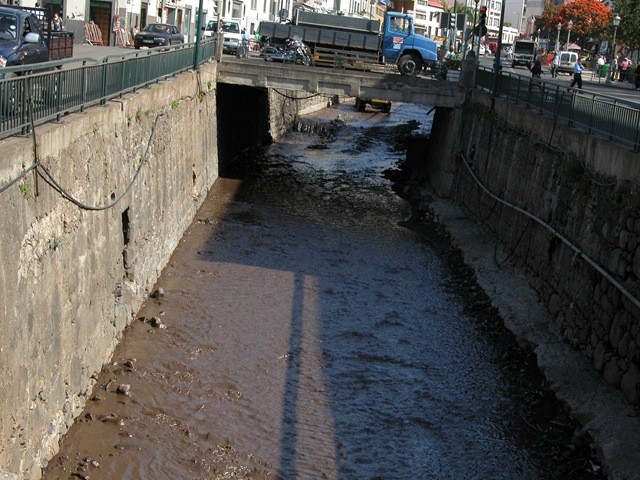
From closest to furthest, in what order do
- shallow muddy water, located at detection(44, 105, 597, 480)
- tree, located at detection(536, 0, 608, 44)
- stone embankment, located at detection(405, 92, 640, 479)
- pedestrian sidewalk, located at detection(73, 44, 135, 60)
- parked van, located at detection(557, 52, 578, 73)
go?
shallow muddy water, located at detection(44, 105, 597, 480) → stone embankment, located at detection(405, 92, 640, 479) → pedestrian sidewalk, located at detection(73, 44, 135, 60) → parked van, located at detection(557, 52, 578, 73) → tree, located at detection(536, 0, 608, 44)

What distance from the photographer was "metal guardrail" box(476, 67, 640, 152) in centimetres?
1530

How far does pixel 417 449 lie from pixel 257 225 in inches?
498

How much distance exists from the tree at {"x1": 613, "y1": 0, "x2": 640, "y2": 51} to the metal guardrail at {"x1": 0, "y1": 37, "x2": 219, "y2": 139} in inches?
1641

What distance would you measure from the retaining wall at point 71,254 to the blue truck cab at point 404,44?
18187 millimetres

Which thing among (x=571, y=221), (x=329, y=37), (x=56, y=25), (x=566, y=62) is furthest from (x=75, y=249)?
(x=566, y=62)

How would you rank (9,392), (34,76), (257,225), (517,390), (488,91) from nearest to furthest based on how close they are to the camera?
(9,392) → (34,76) → (517,390) → (257,225) → (488,91)

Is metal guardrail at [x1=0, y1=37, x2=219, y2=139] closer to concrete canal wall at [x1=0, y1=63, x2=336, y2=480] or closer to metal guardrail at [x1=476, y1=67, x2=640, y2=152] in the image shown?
concrete canal wall at [x1=0, y1=63, x2=336, y2=480]

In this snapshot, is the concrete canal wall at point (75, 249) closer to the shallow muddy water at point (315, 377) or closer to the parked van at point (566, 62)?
the shallow muddy water at point (315, 377)

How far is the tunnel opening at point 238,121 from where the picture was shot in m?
31.4

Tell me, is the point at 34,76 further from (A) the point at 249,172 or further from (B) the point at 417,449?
(A) the point at 249,172

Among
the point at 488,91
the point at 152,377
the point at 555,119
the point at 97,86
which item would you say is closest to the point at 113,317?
the point at 152,377

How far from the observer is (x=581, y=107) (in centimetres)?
1806

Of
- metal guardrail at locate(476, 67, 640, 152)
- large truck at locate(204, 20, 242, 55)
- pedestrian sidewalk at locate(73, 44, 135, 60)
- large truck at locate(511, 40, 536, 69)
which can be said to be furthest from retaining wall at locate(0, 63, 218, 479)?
large truck at locate(511, 40, 536, 69)

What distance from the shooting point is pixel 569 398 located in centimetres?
1355
